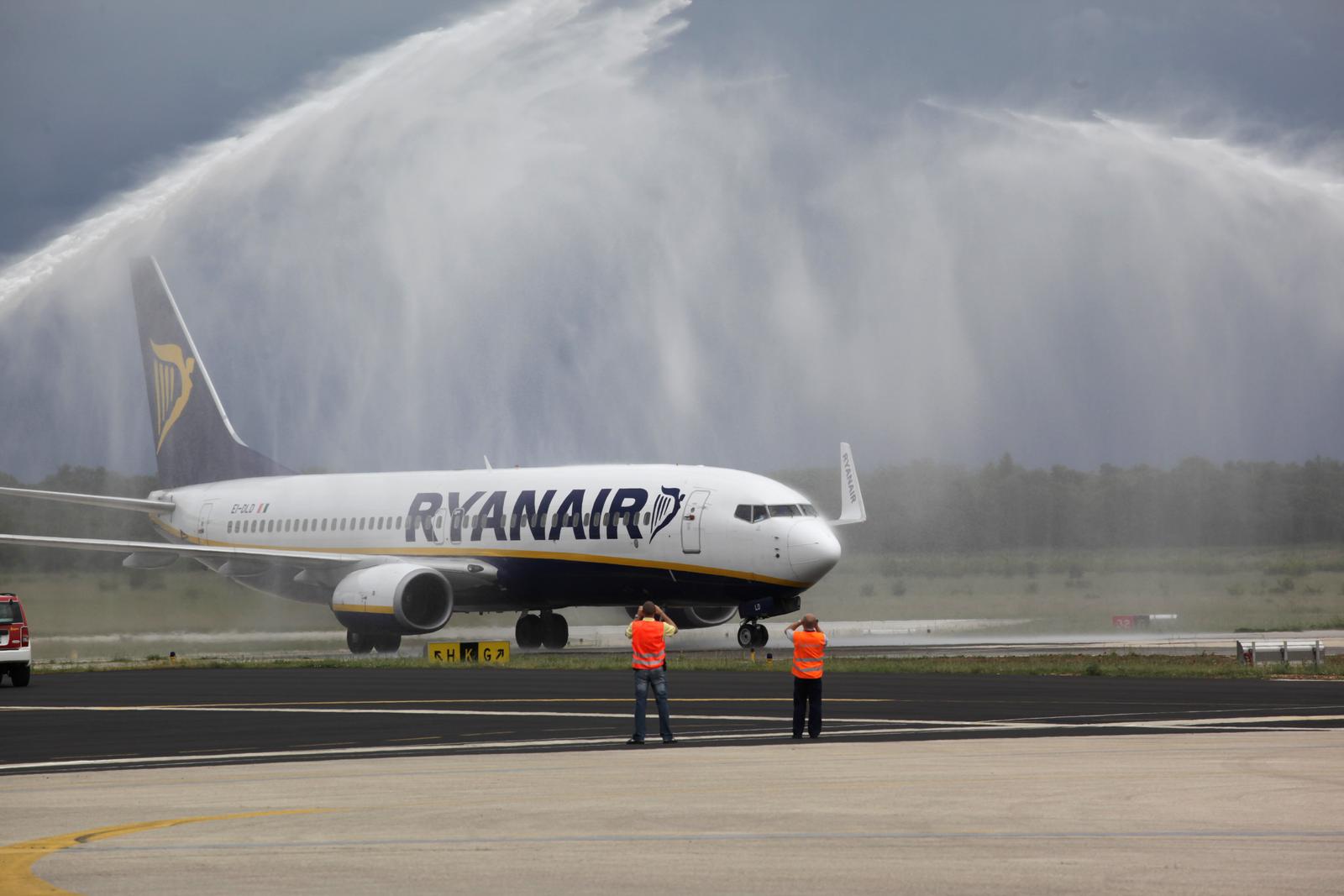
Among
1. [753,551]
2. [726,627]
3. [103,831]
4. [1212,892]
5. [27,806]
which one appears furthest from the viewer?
[726,627]

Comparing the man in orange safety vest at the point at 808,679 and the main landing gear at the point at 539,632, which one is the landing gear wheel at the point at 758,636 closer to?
the main landing gear at the point at 539,632

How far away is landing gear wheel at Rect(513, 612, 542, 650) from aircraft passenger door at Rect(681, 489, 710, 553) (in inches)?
327

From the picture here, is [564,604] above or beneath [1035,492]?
beneath

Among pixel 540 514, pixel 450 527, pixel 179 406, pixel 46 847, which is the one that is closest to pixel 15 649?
pixel 540 514

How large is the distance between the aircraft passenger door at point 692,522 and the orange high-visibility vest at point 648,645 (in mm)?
23337

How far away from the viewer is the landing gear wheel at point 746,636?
45.9 meters

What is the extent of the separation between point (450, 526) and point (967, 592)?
17149 millimetres

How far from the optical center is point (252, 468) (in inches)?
2397

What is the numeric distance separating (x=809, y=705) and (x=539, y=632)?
3117 cm

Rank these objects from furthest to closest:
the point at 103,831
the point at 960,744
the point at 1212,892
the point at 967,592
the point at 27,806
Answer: the point at 967,592
the point at 960,744
the point at 27,806
the point at 103,831
the point at 1212,892

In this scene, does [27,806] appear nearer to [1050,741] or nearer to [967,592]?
[1050,741]

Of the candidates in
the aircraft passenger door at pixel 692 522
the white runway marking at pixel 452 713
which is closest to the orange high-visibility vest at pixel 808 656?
the white runway marking at pixel 452 713

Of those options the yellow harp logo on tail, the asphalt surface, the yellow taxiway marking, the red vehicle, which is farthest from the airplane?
the yellow taxiway marking

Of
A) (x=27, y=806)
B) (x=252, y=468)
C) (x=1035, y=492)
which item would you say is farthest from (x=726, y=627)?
(x=27, y=806)
